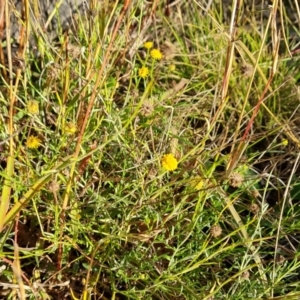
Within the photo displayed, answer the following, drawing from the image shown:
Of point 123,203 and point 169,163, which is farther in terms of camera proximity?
point 123,203

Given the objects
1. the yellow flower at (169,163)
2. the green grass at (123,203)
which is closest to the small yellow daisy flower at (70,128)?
the green grass at (123,203)

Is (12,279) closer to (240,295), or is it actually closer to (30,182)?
(30,182)

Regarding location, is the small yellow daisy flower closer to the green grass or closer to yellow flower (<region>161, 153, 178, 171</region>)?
the green grass

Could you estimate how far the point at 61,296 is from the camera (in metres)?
1.09

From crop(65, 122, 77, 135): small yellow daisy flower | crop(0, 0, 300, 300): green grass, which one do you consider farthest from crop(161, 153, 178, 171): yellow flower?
crop(65, 122, 77, 135): small yellow daisy flower

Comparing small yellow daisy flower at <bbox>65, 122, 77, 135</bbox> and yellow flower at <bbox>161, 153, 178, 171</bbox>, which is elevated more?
small yellow daisy flower at <bbox>65, 122, 77, 135</bbox>

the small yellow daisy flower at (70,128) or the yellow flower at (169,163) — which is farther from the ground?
the small yellow daisy flower at (70,128)

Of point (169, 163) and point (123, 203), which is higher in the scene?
point (169, 163)

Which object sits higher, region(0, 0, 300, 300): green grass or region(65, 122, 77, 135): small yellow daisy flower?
region(65, 122, 77, 135): small yellow daisy flower

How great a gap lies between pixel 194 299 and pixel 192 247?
0.10 metres

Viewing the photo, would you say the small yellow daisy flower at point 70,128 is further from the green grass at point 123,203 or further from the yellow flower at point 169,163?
the yellow flower at point 169,163

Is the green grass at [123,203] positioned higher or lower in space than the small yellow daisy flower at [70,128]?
lower

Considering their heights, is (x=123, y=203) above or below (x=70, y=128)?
below

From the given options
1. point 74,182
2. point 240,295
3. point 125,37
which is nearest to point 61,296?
point 74,182
